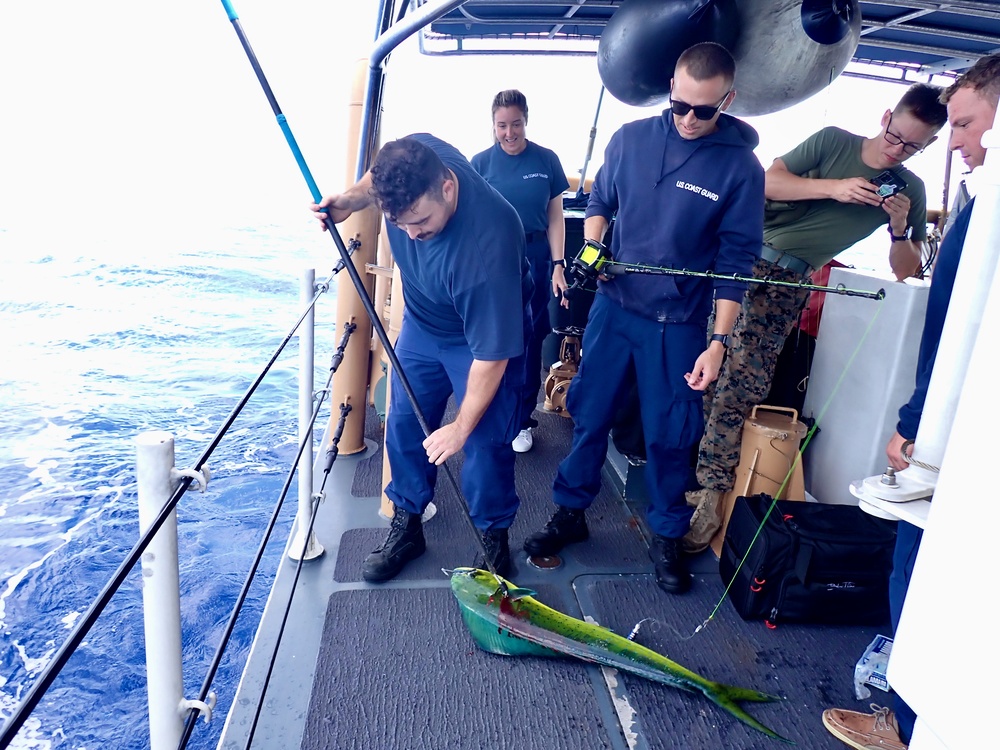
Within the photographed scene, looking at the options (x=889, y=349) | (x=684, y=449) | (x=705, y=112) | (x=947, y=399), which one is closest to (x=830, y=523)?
(x=684, y=449)

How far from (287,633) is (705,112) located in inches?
78.9

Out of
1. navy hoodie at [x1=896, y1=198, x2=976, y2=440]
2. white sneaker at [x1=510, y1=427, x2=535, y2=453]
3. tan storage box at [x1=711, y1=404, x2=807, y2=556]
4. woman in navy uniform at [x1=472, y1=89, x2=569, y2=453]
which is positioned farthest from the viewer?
white sneaker at [x1=510, y1=427, x2=535, y2=453]

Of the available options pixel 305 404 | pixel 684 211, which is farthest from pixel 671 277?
pixel 305 404

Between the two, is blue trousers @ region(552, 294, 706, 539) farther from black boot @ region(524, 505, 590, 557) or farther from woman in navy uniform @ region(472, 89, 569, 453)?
woman in navy uniform @ region(472, 89, 569, 453)

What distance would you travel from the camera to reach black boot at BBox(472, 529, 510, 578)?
223cm

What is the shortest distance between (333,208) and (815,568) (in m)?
1.88

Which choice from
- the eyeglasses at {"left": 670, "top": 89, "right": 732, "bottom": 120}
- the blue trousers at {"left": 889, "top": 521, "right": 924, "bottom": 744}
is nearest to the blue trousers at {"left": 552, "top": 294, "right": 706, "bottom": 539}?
the eyeglasses at {"left": 670, "top": 89, "right": 732, "bottom": 120}

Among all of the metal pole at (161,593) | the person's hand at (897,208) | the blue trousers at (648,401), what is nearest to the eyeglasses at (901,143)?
the person's hand at (897,208)

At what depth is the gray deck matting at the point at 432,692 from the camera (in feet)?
5.29

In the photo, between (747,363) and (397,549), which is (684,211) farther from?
(397,549)

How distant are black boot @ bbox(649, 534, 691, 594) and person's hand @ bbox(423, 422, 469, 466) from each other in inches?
37.1

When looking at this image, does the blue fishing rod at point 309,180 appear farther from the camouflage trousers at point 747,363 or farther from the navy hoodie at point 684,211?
the camouflage trousers at point 747,363

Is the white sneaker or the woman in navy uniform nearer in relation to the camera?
the woman in navy uniform

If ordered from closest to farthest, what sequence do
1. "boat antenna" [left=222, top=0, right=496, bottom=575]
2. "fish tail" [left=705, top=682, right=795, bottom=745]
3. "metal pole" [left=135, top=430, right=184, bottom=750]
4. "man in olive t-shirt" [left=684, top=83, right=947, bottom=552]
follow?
"metal pole" [left=135, top=430, right=184, bottom=750] < "boat antenna" [left=222, top=0, right=496, bottom=575] < "fish tail" [left=705, top=682, right=795, bottom=745] < "man in olive t-shirt" [left=684, top=83, right=947, bottom=552]
